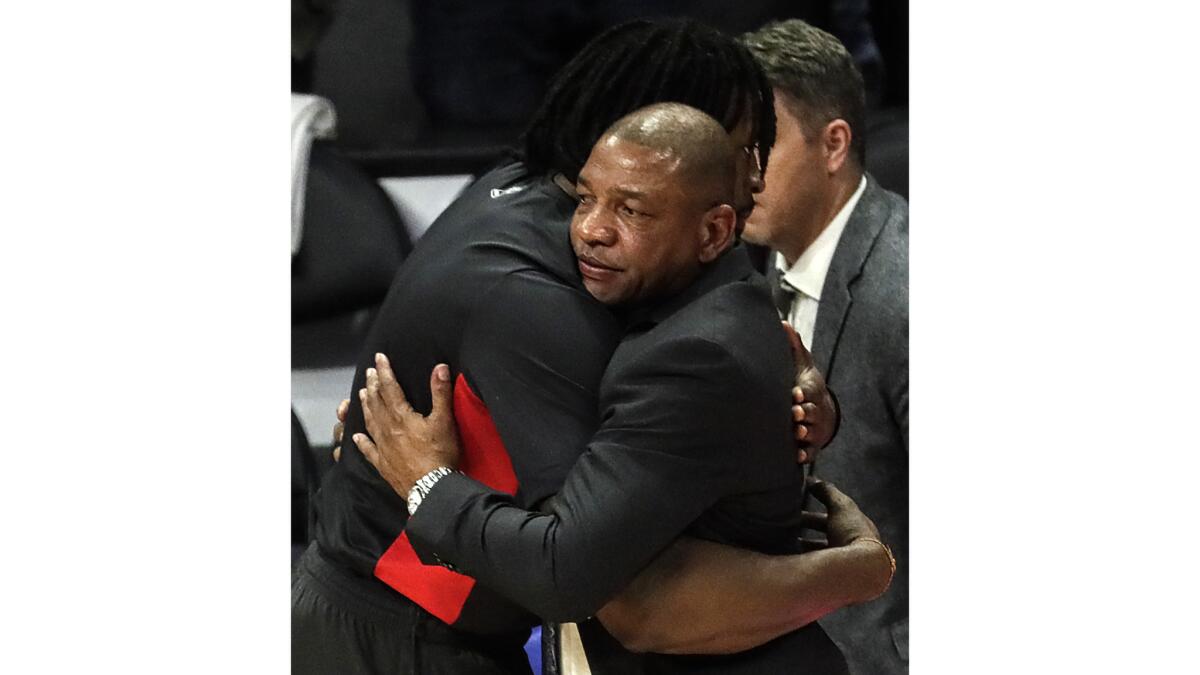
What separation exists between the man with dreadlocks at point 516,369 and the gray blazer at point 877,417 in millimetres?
218

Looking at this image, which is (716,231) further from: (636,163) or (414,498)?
(414,498)

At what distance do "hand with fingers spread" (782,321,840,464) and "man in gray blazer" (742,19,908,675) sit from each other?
36 centimetres

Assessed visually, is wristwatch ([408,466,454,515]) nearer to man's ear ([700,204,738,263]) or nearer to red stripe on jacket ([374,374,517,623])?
red stripe on jacket ([374,374,517,623])

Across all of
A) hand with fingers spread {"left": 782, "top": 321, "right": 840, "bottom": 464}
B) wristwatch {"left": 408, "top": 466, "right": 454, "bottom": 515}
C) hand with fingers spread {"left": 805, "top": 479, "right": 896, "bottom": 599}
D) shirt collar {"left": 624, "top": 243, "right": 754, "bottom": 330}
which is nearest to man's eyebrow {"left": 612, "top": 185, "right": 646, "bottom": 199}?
shirt collar {"left": 624, "top": 243, "right": 754, "bottom": 330}

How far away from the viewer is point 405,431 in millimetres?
1806

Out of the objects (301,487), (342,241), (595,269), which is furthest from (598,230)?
(301,487)

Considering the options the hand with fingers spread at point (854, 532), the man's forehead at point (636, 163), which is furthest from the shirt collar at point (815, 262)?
the man's forehead at point (636, 163)

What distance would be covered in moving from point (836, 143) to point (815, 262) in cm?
16

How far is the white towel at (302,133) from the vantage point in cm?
Result: 218
